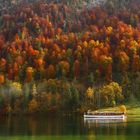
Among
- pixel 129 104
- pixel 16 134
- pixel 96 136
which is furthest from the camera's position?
pixel 129 104

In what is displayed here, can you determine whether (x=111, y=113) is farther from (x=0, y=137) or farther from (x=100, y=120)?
(x=0, y=137)

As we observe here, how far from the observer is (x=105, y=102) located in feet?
654

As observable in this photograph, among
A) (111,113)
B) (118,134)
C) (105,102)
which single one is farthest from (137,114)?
(118,134)

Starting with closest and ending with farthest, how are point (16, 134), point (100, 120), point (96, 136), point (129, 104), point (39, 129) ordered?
point (96, 136), point (16, 134), point (39, 129), point (100, 120), point (129, 104)

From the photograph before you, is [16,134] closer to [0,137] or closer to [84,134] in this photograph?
[0,137]

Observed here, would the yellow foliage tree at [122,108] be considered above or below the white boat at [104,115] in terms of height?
above

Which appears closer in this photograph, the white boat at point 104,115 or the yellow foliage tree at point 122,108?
the white boat at point 104,115

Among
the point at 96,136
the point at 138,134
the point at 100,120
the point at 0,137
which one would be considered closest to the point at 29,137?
the point at 0,137

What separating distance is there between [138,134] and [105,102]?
88952 mm

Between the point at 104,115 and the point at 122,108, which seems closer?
the point at 104,115

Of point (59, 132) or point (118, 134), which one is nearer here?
point (118, 134)

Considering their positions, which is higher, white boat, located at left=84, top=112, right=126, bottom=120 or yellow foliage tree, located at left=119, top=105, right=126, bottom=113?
yellow foliage tree, located at left=119, top=105, right=126, bottom=113

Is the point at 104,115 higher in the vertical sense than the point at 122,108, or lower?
lower

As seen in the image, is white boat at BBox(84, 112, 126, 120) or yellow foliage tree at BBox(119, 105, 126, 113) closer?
white boat at BBox(84, 112, 126, 120)
